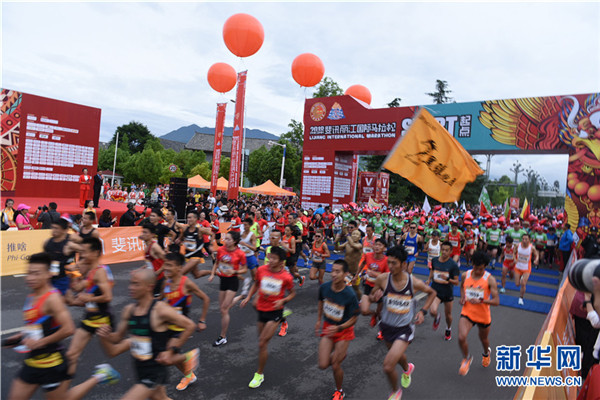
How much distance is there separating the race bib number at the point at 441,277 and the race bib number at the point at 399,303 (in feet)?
7.23

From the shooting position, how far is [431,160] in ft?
17.3

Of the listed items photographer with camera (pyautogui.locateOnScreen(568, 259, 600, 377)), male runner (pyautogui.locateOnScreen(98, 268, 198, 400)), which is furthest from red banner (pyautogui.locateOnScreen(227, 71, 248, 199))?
male runner (pyautogui.locateOnScreen(98, 268, 198, 400))

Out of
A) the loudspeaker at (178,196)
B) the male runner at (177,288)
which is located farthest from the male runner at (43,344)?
the loudspeaker at (178,196)

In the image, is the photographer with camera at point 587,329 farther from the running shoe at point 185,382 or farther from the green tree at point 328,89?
the green tree at point 328,89

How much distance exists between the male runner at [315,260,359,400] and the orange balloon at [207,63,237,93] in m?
17.9

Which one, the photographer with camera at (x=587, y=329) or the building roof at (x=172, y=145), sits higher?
the building roof at (x=172, y=145)

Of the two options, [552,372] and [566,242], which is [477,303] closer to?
[552,372]

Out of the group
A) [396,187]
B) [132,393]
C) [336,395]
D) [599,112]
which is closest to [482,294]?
[336,395]

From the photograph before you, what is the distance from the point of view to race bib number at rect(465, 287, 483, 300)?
5.86 m

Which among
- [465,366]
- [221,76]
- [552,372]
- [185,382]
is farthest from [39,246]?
[221,76]

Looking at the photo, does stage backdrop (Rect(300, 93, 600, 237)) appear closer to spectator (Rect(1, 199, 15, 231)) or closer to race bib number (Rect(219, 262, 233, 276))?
spectator (Rect(1, 199, 15, 231))

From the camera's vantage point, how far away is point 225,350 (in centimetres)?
614

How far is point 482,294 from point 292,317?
3.80 metres

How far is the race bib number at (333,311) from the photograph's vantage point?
4.87 meters
